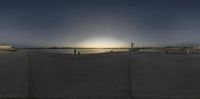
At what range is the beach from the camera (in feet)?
40.1

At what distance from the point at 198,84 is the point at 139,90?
1.91 meters

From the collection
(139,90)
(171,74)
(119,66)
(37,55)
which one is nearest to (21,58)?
(37,55)

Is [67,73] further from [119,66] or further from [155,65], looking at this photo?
[155,65]

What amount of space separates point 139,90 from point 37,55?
3.52 metres

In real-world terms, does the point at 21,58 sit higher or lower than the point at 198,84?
higher

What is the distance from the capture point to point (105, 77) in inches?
482

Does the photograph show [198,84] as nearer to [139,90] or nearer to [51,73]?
[139,90]

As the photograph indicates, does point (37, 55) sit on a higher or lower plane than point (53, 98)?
higher

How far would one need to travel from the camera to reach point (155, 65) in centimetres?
1227

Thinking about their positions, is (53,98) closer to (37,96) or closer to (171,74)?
(37,96)

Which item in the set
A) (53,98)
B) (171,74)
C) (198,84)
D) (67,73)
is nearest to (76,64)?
(67,73)

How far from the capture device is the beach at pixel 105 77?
12219mm

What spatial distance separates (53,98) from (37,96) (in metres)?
0.54

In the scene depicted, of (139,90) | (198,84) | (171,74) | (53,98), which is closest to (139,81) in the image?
(139,90)
